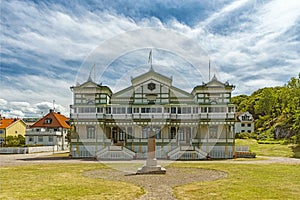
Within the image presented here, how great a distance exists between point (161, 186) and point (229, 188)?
3394mm

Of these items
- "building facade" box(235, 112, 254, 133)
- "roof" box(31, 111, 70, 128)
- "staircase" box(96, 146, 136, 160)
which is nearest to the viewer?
"staircase" box(96, 146, 136, 160)

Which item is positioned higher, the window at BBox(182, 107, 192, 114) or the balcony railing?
the window at BBox(182, 107, 192, 114)

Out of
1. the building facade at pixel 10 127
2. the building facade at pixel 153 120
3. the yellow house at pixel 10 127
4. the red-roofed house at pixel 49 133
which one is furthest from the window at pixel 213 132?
the yellow house at pixel 10 127

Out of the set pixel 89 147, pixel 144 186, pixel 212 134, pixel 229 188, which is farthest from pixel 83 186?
pixel 212 134

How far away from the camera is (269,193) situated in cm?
1333

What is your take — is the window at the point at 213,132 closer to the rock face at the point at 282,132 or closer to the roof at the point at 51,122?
the rock face at the point at 282,132

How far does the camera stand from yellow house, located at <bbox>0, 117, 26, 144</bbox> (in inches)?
2571

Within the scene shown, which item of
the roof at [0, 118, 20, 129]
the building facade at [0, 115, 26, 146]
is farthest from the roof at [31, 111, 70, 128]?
the roof at [0, 118, 20, 129]

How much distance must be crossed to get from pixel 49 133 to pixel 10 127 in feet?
55.3

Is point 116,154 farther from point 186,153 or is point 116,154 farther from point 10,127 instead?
point 10,127

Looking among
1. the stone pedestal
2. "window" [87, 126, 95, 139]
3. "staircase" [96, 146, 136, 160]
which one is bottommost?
"staircase" [96, 146, 136, 160]

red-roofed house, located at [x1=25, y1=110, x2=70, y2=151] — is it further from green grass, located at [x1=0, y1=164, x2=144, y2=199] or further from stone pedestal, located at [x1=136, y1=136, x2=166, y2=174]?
green grass, located at [x1=0, y1=164, x2=144, y2=199]

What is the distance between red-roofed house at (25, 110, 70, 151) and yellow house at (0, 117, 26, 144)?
1089 centimetres

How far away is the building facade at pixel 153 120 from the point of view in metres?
37.0
